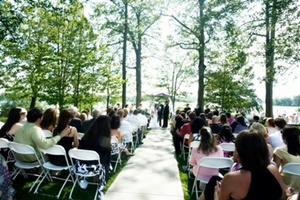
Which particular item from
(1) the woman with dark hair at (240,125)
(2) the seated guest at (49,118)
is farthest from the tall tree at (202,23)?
(2) the seated guest at (49,118)

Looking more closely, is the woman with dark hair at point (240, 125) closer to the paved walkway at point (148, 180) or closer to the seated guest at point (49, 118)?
the paved walkway at point (148, 180)

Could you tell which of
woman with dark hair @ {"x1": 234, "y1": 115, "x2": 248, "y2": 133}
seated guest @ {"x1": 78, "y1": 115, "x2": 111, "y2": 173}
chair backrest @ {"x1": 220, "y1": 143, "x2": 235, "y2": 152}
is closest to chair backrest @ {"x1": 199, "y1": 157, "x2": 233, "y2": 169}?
chair backrest @ {"x1": 220, "y1": 143, "x2": 235, "y2": 152}

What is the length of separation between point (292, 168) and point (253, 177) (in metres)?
1.95

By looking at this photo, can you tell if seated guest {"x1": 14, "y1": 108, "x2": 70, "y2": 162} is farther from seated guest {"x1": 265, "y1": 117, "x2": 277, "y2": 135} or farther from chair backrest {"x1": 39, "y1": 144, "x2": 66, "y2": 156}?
seated guest {"x1": 265, "y1": 117, "x2": 277, "y2": 135}

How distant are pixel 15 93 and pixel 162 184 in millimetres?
16826

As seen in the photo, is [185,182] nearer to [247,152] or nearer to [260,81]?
[247,152]

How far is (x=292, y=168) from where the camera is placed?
4102 mm

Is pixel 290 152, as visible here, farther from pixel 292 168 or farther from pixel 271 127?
pixel 271 127

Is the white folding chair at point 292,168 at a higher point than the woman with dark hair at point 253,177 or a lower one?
lower

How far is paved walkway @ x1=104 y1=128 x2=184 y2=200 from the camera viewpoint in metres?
5.12

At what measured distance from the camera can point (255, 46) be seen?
16234 millimetres

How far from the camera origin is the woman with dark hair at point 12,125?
231 inches

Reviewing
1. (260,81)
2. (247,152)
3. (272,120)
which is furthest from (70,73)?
(247,152)

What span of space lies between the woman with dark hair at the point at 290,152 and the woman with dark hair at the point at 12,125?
5209 mm
